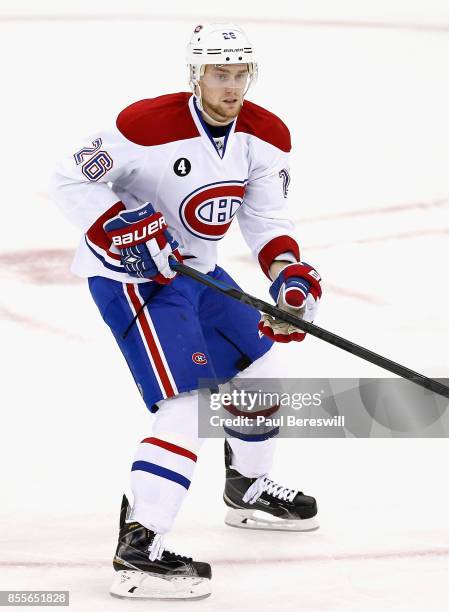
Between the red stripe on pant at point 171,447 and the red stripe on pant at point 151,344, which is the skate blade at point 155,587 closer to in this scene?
the red stripe on pant at point 171,447

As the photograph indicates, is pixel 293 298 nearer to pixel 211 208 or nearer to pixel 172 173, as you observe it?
pixel 211 208

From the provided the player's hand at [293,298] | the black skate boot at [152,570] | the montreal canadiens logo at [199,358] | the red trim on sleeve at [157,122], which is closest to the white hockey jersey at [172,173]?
the red trim on sleeve at [157,122]

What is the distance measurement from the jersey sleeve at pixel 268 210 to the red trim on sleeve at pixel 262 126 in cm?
2

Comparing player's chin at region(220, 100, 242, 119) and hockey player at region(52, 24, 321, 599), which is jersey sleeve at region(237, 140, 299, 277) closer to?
hockey player at region(52, 24, 321, 599)

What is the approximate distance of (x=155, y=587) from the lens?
2672mm

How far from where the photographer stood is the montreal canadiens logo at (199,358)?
2.78 m

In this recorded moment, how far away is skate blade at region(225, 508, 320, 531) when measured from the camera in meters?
3.13

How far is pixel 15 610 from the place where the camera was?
8.21 ft

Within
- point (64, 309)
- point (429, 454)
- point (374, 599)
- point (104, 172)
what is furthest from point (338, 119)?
point (374, 599)

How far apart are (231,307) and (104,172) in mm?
467

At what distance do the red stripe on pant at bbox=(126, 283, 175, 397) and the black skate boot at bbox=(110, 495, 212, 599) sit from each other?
312 millimetres

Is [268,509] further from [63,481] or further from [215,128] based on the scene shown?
[215,128]

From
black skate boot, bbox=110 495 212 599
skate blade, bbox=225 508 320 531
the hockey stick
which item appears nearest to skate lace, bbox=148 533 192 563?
black skate boot, bbox=110 495 212 599

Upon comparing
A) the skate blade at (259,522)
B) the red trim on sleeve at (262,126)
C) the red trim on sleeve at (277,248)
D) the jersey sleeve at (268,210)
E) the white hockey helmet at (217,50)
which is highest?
the white hockey helmet at (217,50)
